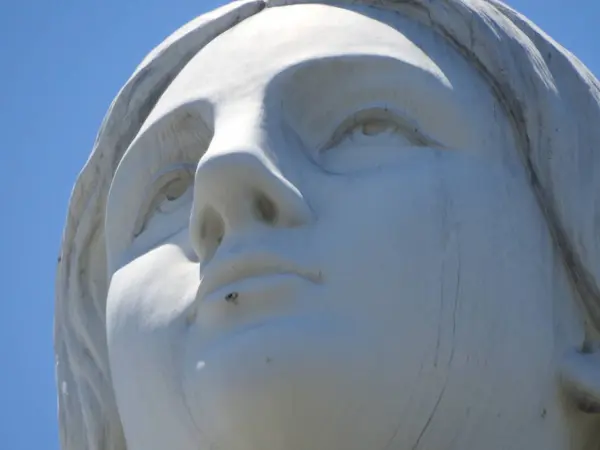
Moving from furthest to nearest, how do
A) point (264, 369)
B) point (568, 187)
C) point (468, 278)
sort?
1. point (568, 187)
2. point (468, 278)
3. point (264, 369)

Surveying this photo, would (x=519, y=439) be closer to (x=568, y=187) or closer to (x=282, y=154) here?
(x=568, y=187)

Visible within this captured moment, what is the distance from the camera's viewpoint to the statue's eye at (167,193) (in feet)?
9.95

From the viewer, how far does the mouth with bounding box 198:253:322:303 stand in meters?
2.62

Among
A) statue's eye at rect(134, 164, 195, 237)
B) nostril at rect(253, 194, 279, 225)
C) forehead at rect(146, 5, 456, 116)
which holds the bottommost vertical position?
nostril at rect(253, 194, 279, 225)

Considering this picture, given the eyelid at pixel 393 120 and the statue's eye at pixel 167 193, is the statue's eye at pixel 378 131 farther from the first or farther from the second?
the statue's eye at pixel 167 193

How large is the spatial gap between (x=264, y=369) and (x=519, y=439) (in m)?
0.53

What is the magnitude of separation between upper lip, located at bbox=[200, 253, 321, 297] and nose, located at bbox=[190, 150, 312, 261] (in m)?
0.07

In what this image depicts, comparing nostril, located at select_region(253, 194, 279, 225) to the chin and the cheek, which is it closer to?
the cheek

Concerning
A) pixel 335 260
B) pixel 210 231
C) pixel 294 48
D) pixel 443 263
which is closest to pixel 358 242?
pixel 335 260

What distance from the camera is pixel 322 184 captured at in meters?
2.76

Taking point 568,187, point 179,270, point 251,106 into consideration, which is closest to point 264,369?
point 179,270

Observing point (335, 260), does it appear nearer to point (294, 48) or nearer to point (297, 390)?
point (297, 390)

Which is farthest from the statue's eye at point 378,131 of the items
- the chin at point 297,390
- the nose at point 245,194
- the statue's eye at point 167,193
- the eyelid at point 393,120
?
the chin at point 297,390

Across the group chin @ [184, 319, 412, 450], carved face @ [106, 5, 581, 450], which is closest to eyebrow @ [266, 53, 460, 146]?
carved face @ [106, 5, 581, 450]
